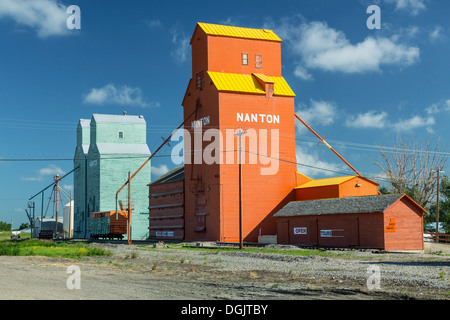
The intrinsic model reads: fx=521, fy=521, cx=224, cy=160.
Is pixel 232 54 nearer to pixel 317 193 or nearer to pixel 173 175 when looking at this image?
pixel 317 193

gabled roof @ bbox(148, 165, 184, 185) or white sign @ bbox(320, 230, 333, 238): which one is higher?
gabled roof @ bbox(148, 165, 184, 185)

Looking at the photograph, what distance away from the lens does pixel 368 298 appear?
11.9 m

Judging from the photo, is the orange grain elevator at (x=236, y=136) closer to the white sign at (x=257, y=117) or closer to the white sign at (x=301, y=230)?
the white sign at (x=257, y=117)

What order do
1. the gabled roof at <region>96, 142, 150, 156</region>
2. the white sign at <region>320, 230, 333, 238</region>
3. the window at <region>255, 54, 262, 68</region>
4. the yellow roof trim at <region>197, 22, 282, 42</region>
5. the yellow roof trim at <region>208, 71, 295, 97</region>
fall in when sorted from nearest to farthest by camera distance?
1. the white sign at <region>320, 230, 333, 238</region>
2. the yellow roof trim at <region>208, 71, 295, 97</region>
3. the yellow roof trim at <region>197, 22, 282, 42</region>
4. the window at <region>255, 54, 262, 68</region>
5. the gabled roof at <region>96, 142, 150, 156</region>

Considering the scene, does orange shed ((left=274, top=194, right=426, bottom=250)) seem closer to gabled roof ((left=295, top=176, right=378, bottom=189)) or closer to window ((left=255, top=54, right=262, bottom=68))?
gabled roof ((left=295, top=176, right=378, bottom=189))

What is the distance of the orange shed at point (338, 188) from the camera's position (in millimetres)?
43250

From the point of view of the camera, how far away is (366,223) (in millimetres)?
→ 34938

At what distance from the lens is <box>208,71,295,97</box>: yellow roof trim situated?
4747 centimetres

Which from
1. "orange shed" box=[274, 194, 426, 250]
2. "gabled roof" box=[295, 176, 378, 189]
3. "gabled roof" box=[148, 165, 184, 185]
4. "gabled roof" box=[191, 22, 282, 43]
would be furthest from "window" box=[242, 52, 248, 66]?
"orange shed" box=[274, 194, 426, 250]

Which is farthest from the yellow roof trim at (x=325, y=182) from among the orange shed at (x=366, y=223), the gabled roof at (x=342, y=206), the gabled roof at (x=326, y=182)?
the orange shed at (x=366, y=223)

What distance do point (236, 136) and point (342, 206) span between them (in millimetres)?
12852

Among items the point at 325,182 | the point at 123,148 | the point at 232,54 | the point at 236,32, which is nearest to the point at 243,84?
the point at 232,54
